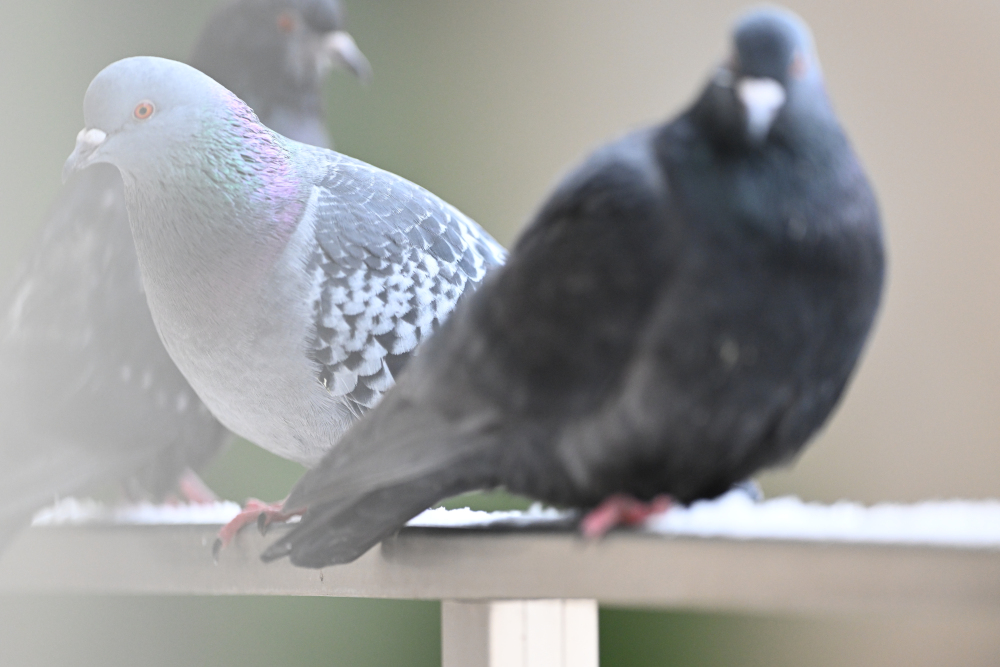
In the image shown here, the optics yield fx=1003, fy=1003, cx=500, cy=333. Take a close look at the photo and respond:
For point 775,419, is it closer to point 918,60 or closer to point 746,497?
point 746,497

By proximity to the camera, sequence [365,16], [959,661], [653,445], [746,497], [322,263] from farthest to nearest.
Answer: [365,16]
[959,661]
[322,263]
[746,497]
[653,445]

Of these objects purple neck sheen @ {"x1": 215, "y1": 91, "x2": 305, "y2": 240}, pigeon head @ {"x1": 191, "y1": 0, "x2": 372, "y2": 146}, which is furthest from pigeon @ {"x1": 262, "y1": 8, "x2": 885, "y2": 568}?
pigeon head @ {"x1": 191, "y1": 0, "x2": 372, "y2": 146}

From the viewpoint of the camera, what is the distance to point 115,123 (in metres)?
1.14

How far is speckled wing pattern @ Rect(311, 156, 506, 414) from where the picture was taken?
1.10m

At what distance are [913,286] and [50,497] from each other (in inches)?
90.4

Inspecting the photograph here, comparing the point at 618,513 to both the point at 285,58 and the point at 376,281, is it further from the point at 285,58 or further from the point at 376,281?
the point at 285,58

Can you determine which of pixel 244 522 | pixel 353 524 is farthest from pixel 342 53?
pixel 353 524

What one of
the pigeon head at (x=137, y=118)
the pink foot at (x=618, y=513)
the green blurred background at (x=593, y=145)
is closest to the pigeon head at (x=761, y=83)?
the pink foot at (x=618, y=513)

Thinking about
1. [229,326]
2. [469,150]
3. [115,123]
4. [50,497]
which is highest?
[469,150]

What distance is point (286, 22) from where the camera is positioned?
1.64 m

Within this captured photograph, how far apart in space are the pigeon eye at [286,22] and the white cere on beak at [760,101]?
43.6 inches

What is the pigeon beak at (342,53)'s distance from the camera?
5.12ft

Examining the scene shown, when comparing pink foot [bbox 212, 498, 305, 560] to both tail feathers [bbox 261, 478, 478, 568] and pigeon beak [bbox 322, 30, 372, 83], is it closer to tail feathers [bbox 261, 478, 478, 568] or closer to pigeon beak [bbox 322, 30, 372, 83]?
tail feathers [bbox 261, 478, 478, 568]

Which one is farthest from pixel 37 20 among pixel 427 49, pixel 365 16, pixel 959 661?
pixel 959 661
